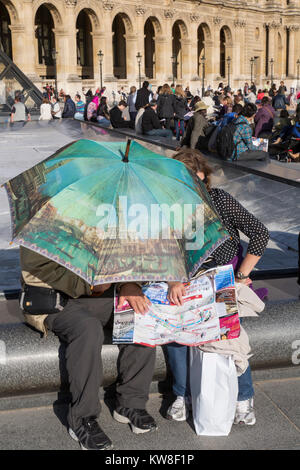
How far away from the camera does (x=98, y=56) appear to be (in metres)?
44.4

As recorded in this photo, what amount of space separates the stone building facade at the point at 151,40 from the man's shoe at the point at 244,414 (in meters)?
38.0

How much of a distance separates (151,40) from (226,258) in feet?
186

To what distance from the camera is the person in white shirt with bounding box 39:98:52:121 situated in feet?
74.7

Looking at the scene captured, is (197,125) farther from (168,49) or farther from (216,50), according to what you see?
(216,50)

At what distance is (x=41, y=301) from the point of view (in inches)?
120

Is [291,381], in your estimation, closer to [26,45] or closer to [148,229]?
[148,229]

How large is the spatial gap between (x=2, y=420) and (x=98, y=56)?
1727 inches

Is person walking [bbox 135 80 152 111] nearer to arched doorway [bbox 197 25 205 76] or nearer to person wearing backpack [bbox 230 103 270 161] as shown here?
person wearing backpack [bbox 230 103 270 161]

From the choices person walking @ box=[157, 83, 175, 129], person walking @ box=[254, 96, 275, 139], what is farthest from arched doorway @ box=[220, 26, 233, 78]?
person walking @ box=[254, 96, 275, 139]

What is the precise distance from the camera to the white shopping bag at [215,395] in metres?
2.94

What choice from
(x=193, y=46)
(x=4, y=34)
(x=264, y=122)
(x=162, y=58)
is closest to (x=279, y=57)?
(x=193, y=46)

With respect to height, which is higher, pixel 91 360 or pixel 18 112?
pixel 18 112

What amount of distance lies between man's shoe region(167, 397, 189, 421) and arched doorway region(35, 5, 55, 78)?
152 feet
